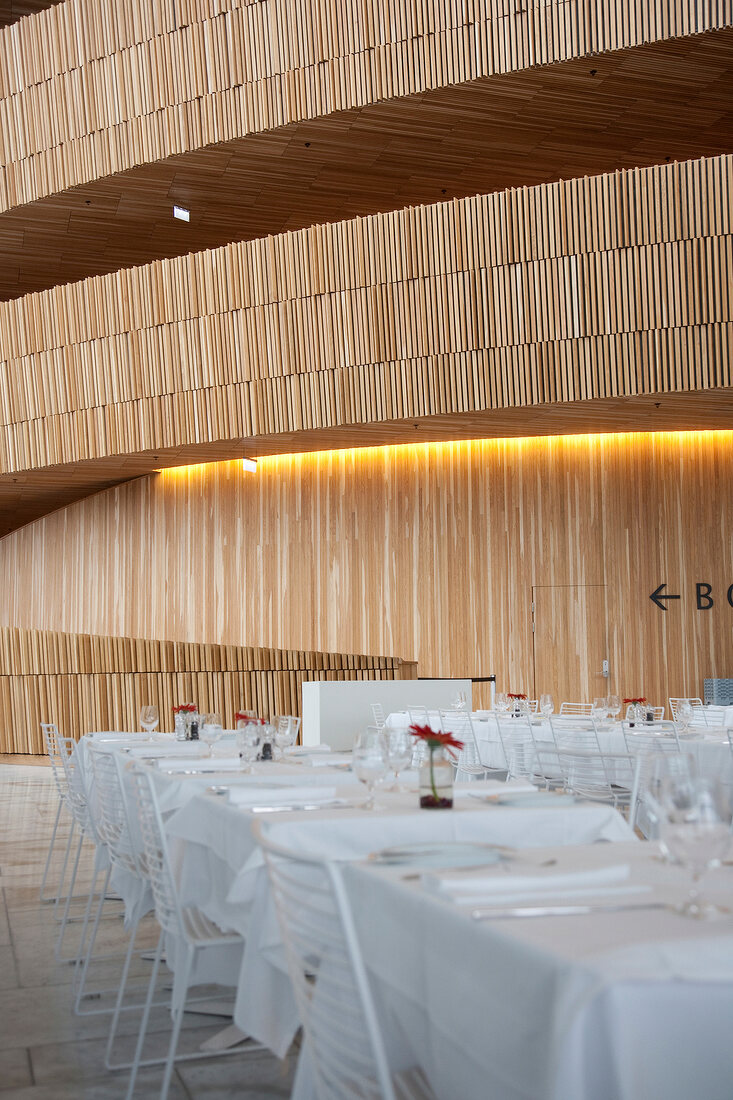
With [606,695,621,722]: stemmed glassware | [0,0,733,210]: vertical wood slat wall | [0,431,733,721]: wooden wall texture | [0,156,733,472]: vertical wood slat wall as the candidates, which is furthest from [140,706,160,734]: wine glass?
[0,431,733,721]: wooden wall texture

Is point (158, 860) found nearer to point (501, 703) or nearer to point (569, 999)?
point (569, 999)

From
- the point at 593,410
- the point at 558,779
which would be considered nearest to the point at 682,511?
the point at 593,410

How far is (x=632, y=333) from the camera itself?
1143cm

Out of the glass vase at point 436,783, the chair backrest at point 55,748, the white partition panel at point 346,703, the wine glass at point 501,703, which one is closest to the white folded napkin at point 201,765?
the glass vase at point 436,783

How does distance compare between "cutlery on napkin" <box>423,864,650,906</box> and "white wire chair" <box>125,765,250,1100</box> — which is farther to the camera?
"white wire chair" <box>125,765,250,1100</box>

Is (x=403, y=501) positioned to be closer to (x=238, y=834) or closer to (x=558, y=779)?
(x=558, y=779)

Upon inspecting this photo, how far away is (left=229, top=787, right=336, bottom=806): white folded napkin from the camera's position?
3336mm

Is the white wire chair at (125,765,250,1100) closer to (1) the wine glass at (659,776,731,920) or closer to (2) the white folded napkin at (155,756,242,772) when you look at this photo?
(2) the white folded napkin at (155,756,242,772)

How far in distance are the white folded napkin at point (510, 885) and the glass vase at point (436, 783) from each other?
3.11 ft

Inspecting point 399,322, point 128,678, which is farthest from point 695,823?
point 128,678

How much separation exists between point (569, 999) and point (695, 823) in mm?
510

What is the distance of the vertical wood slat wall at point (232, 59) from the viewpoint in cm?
1178

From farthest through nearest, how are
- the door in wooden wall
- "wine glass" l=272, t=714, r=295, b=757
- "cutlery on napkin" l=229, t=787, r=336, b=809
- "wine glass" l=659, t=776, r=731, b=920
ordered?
the door in wooden wall, "wine glass" l=272, t=714, r=295, b=757, "cutlery on napkin" l=229, t=787, r=336, b=809, "wine glass" l=659, t=776, r=731, b=920

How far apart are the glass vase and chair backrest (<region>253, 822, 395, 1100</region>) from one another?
2.90 feet
